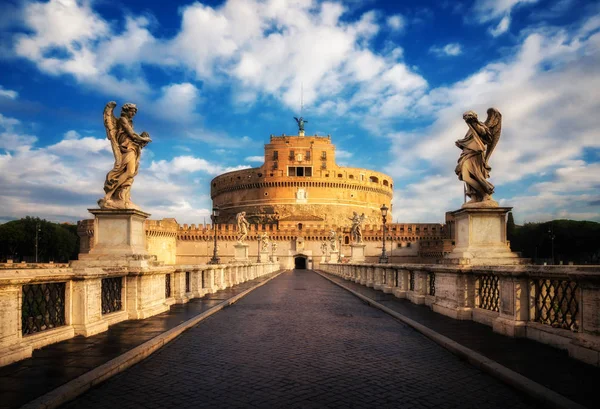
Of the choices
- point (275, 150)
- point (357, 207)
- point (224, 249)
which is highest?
point (275, 150)

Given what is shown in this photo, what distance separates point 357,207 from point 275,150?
20167 mm

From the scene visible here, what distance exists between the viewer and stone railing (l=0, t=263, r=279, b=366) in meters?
5.62

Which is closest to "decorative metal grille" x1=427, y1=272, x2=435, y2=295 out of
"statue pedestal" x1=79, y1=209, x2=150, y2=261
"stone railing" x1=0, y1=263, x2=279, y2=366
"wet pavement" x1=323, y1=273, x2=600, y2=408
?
"wet pavement" x1=323, y1=273, x2=600, y2=408

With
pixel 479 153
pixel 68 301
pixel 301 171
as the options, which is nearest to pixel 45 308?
pixel 68 301

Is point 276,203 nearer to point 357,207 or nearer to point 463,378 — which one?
point 357,207

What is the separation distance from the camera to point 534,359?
5.81 m

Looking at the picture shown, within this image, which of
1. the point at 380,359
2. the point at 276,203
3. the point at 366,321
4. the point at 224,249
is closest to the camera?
the point at 380,359

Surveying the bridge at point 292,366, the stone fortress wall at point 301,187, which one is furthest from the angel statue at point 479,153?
the stone fortress wall at point 301,187

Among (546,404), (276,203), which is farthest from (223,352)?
(276,203)

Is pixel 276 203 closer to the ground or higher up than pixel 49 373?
higher up

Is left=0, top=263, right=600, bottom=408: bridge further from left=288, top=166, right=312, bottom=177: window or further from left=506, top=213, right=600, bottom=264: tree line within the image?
left=288, top=166, right=312, bottom=177: window

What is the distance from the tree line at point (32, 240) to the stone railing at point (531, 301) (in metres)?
71.0

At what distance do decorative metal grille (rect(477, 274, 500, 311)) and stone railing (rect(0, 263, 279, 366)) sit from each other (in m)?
5.88

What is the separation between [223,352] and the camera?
6.73 metres
